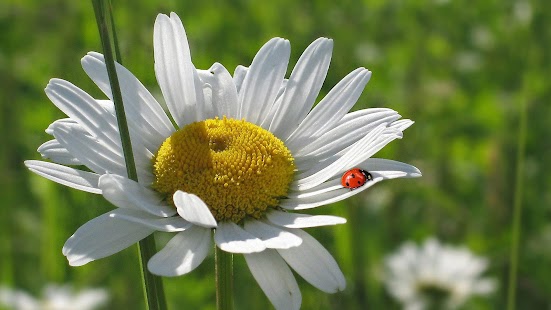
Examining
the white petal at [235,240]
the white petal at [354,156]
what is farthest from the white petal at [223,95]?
the white petal at [235,240]

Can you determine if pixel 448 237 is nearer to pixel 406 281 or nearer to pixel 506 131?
pixel 406 281

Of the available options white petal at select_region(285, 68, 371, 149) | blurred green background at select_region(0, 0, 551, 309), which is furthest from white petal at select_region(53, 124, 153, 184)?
blurred green background at select_region(0, 0, 551, 309)

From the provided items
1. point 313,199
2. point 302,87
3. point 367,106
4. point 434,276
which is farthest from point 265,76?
point 434,276

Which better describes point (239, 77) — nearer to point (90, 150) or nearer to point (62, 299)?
point (90, 150)

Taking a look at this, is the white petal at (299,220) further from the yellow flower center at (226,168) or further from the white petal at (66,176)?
the white petal at (66,176)

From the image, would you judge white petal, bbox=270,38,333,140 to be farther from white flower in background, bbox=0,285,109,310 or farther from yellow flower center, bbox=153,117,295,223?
white flower in background, bbox=0,285,109,310
